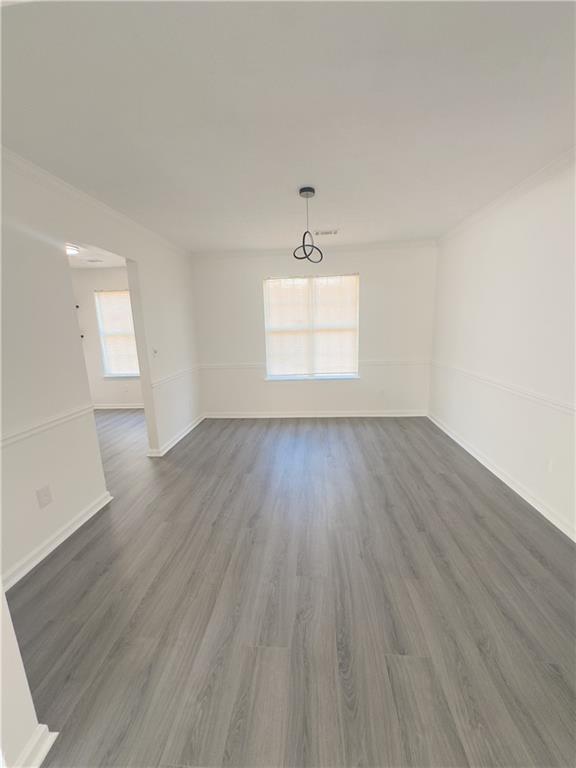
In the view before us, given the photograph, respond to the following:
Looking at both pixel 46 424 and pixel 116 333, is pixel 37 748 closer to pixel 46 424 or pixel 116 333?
pixel 46 424

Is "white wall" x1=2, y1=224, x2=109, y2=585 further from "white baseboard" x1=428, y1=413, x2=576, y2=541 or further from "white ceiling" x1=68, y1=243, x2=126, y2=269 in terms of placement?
"white baseboard" x1=428, y1=413, x2=576, y2=541

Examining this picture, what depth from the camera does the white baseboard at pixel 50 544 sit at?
76.8 inches

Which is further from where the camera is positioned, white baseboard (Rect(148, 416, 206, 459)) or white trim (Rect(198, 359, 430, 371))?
white trim (Rect(198, 359, 430, 371))

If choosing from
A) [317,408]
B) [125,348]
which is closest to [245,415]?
[317,408]

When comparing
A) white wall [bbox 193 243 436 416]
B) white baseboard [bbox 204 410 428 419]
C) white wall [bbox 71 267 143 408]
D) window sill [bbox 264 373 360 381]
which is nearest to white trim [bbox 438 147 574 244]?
white wall [bbox 193 243 436 416]

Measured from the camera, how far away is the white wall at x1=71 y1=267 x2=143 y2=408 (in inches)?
226

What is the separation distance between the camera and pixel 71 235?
2.50m

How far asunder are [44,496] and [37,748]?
1451 millimetres

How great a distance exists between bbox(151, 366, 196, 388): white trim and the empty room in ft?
0.21

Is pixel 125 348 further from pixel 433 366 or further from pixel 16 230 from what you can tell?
pixel 433 366

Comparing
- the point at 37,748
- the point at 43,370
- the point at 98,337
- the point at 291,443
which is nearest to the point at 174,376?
the point at 291,443

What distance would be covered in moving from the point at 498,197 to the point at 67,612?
175 inches

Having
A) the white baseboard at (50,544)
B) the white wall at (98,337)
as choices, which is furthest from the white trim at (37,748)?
the white wall at (98,337)

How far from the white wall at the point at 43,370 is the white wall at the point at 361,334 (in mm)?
1918
